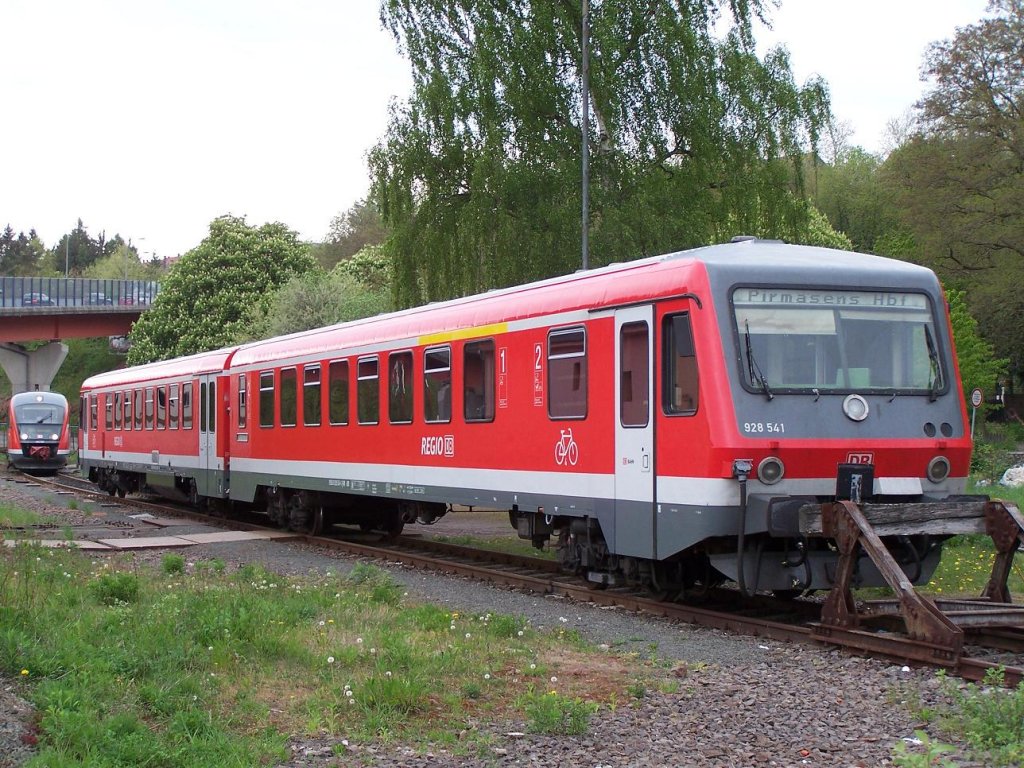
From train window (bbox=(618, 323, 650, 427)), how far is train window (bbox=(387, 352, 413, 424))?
501cm

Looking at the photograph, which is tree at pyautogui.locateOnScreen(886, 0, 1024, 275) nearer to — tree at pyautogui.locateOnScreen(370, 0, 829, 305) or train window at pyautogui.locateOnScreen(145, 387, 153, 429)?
tree at pyautogui.locateOnScreen(370, 0, 829, 305)

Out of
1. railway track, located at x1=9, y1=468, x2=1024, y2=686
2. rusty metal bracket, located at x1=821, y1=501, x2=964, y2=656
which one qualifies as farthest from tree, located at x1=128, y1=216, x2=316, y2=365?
rusty metal bracket, located at x1=821, y1=501, x2=964, y2=656

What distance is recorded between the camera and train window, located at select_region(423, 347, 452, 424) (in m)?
15.4

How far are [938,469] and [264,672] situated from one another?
608 centimetres

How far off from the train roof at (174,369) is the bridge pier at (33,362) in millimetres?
39522

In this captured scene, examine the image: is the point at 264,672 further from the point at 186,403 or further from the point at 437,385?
the point at 186,403

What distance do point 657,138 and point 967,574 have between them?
1429 centimetres

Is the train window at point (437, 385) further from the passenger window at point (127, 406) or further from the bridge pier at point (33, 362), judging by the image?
the bridge pier at point (33, 362)

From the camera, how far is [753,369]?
10781 mm

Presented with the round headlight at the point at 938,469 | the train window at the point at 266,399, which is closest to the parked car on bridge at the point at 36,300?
the train window at the point at 266,399

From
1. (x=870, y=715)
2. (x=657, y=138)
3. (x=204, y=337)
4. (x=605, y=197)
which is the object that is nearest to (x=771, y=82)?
(x=657, y=138)

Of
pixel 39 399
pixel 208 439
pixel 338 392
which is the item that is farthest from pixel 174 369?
pixel 39 399

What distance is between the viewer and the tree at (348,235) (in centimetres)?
9075

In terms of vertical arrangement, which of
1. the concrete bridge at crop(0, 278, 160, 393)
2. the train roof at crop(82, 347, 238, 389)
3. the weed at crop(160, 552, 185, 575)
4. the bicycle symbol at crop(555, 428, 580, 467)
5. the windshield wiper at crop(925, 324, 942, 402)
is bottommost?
the weed at crop(160, 552, 185, 575)
